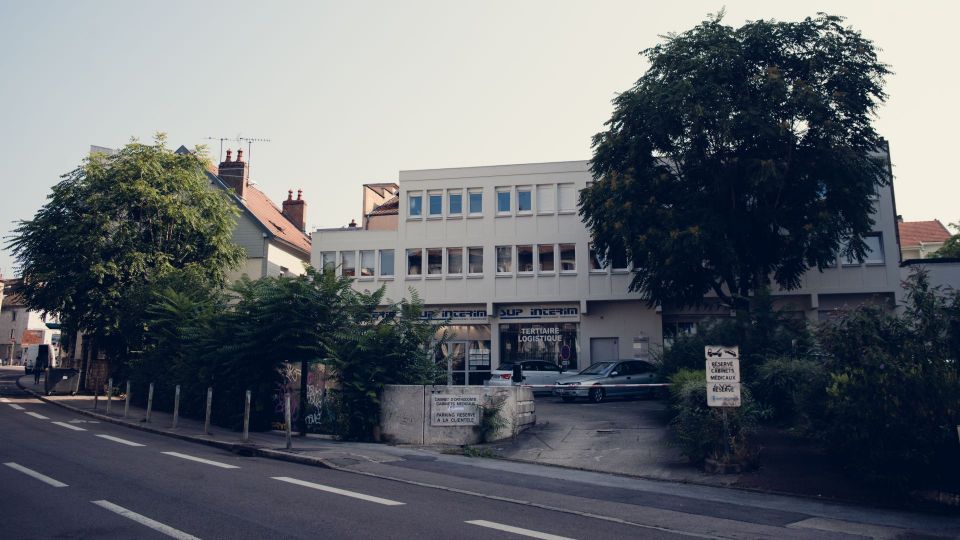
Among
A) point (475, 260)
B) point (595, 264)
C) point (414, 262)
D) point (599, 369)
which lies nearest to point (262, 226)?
point (414, 262)

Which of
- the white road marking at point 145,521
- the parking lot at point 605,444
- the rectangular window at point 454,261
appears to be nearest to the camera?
the white road marking at point 145,521

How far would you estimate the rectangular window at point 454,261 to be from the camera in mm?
36938

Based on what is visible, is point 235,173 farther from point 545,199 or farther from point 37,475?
point 37,475

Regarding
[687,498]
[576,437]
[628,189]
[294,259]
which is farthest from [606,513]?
[294,259]

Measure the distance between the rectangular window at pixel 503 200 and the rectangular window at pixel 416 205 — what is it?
167 inches

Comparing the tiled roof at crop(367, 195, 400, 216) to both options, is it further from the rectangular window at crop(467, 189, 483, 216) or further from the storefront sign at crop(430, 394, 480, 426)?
the storefront sign at crop(430, 394, 480, 426)

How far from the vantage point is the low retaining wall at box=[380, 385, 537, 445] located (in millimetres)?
16484

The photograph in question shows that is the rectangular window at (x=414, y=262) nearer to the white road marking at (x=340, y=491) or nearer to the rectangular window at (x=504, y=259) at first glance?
the rectangular window at (x=504, y=259)

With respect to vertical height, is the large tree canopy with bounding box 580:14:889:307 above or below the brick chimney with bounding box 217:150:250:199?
below

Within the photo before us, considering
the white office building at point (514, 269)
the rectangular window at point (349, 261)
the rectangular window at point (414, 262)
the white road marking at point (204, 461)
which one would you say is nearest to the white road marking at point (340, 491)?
the white road marking at point (204, 461)

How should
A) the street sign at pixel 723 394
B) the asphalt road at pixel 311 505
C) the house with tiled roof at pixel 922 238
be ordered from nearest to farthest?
the asphalt road at pixel 311 505 < the street sign at pixel 723 394 < the house with tiled roof at pixel 922 238

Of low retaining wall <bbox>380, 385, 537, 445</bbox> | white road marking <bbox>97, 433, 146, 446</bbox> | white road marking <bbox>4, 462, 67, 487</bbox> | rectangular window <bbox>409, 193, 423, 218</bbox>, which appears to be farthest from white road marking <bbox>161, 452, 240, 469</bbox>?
rectangular window <bbox>409, 193, 423, 218</bbox>

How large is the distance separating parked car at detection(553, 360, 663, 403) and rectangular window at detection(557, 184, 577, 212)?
10.5 metres

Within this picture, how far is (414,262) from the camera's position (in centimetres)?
3750
